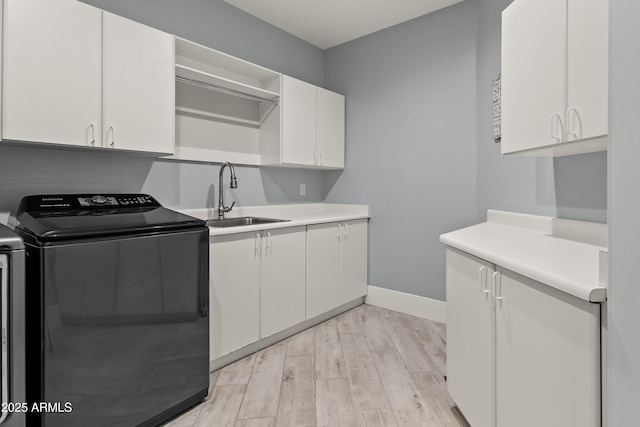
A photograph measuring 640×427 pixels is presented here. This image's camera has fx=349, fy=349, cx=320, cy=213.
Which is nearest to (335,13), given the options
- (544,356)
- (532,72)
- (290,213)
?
(290,213)

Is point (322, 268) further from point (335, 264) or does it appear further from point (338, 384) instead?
point (338, 384)

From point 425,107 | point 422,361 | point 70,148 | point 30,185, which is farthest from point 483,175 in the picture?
point 30,185

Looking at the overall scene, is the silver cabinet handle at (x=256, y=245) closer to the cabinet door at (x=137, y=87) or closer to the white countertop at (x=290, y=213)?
the white countertop at (x=290, y=213)

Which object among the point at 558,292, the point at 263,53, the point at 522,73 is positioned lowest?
the point at 558,292

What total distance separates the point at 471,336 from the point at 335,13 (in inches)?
109

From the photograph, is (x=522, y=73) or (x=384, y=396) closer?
(x=522, y=73)

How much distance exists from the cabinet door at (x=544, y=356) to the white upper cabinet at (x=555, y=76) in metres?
0.58

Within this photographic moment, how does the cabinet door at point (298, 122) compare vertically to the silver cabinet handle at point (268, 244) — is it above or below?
above

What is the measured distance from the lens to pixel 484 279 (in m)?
1.38

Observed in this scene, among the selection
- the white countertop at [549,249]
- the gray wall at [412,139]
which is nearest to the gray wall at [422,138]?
the gray wall at [412,139]

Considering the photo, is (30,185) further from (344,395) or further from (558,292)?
(558,292)

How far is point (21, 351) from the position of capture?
1275 mm

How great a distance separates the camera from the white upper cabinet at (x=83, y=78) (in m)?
1.56

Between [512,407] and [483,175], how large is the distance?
1837mm
